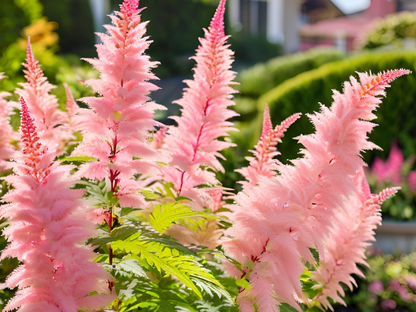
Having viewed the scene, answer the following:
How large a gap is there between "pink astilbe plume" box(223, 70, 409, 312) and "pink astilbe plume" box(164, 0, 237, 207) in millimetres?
282

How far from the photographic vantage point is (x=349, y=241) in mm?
1203

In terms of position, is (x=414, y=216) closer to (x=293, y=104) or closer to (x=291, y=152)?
(x=291, y=152)

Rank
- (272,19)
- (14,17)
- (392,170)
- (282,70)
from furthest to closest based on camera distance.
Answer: (272,19) → (282,70) → (14,17) → (392,170)

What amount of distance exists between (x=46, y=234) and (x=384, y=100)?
5.85 m

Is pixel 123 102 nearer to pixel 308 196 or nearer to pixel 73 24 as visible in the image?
pixel 308 196

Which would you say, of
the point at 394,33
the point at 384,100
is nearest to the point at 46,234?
the point at 384,100

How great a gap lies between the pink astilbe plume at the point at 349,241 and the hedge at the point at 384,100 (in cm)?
442

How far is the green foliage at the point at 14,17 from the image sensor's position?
715 centimetres

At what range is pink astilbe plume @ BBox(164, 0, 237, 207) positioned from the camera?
112 centimetres

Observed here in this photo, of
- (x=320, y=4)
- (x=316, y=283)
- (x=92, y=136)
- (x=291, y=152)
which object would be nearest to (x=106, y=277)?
(x=92, y=136)

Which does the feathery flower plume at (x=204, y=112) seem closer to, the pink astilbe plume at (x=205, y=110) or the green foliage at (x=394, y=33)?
the pink astilbe plume at (x=205, y=110)

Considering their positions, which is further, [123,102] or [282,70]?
[282,70]

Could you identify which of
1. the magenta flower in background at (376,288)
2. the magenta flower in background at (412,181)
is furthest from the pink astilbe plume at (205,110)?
the magenta flower in background at (412,181)

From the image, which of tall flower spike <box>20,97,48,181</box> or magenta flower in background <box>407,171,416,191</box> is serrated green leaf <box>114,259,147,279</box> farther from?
magenta flower in background <box>407,171,416,191</box>
